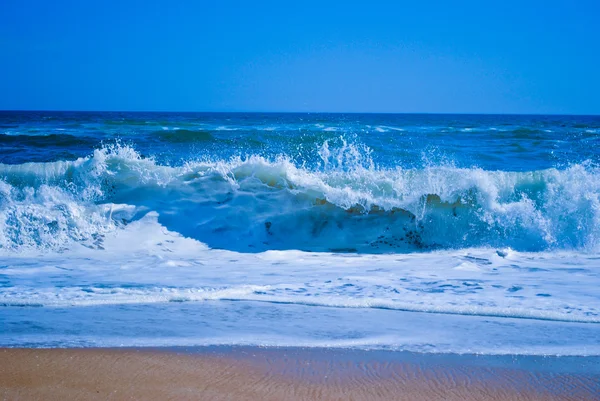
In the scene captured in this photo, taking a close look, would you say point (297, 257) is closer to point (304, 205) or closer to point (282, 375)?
point (304, 205)

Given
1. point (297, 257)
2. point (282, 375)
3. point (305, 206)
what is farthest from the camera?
point (305, 206)

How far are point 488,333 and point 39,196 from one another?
6.59 m

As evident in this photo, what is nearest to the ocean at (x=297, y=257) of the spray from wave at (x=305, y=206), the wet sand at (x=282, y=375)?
the spray from wave at (x=305, y=206)

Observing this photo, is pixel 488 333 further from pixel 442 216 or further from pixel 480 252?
pixel 442 216

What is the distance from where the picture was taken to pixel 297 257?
675 cm

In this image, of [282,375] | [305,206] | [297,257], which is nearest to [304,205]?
[305,206]

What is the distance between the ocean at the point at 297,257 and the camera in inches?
152

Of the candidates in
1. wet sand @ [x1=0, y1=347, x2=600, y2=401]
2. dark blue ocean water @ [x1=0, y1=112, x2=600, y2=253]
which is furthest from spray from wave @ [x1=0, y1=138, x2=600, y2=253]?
wet sand @ [x1=0, y1=347, x2=600, y2=401]

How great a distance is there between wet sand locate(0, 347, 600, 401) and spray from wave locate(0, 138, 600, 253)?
13.2ft

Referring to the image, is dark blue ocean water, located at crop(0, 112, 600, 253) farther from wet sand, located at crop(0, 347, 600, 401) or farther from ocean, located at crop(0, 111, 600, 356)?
wet sand, located at crop(0, 347, 600, 401)

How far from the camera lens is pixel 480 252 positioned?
23.0 feet

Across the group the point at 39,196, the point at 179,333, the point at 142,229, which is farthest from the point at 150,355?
the point at 39,196

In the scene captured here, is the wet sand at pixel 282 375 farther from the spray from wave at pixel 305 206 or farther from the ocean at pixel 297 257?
the spray from wave at pixel 305 206

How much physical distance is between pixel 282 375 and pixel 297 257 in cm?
369
